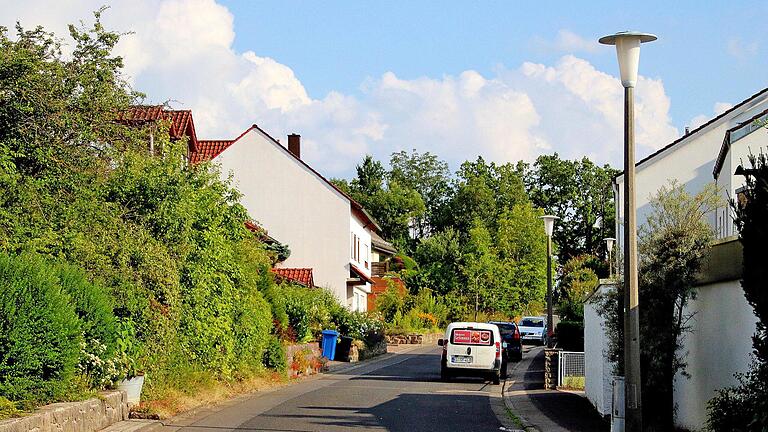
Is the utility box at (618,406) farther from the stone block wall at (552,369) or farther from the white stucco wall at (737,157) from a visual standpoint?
the stone block wall at (552,369)

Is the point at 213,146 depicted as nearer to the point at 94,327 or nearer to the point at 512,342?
the point at 512,342

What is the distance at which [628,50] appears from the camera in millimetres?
11312

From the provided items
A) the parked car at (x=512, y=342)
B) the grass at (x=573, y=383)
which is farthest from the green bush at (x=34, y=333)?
the parked car at (x=512, y=342)

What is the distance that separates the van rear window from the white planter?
13.6 meters

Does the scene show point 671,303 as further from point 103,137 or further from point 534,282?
point 534,282

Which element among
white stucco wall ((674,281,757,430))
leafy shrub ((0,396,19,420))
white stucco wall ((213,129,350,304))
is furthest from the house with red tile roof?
leafy shrub ((0,396,19,420))

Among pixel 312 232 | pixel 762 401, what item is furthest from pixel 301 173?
pixel 762 401

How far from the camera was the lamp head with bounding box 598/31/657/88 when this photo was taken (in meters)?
11.2

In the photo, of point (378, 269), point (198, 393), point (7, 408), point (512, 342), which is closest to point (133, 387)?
point (198, 393)

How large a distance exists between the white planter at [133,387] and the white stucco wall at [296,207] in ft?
116

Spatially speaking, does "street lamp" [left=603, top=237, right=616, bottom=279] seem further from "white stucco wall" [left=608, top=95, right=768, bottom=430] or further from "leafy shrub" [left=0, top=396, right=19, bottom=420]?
"leafy shrub" [left=0, top=396, right=19, bottom=420]

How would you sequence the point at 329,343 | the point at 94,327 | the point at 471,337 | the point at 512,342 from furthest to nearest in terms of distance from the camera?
1. the point at 512,342
2. the point at 329,343
3. the point at 471,337
4. the point at 94,327

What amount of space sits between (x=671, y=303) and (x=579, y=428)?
12.5 feet

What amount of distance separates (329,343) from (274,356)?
10.2 metres
